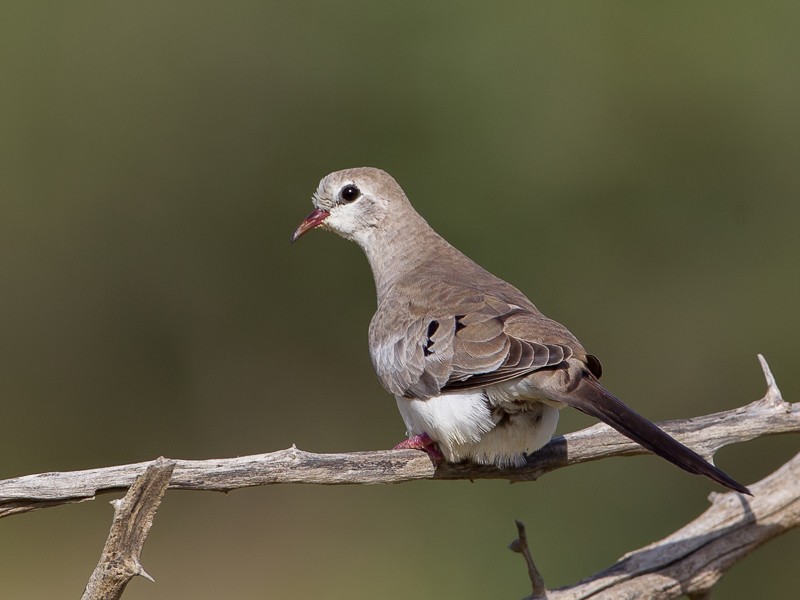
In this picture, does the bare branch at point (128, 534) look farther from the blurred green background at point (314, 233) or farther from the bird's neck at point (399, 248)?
the blurred green background at point (314, 233)

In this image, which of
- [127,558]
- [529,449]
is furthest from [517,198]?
[127,558]

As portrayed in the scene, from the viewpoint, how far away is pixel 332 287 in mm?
10680

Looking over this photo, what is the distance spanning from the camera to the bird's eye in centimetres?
626

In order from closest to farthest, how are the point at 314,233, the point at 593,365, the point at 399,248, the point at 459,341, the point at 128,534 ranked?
1. the point at 128,534
2. the point at 593,365
3. the point at 459,341
4. the point at 399,248
5. the point at 314,233

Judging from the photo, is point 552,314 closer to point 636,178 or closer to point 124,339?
point 636,178

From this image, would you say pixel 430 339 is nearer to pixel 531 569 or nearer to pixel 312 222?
pixel 531 569

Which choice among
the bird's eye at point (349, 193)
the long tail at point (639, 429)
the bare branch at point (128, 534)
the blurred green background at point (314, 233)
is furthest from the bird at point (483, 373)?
the blurred green background at point (314, 233)

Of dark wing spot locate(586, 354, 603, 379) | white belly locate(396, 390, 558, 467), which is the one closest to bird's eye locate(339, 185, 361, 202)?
white belly locate(396, 390, 558, 467)

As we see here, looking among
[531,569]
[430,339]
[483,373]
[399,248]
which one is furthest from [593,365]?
[399,248]

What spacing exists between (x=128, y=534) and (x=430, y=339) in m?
1.67

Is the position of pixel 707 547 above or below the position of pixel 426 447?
below

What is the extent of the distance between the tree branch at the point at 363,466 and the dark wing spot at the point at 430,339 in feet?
1.46

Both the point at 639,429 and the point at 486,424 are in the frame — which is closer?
the point at 639,429

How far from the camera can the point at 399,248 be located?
20.1 feet
